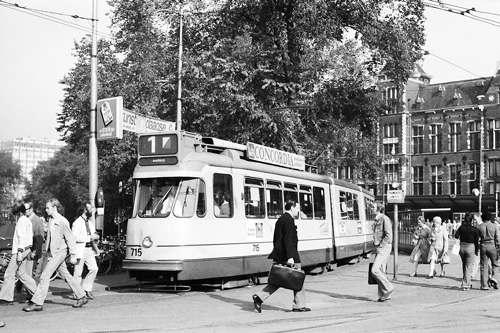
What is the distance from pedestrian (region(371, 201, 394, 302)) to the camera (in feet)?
45.4

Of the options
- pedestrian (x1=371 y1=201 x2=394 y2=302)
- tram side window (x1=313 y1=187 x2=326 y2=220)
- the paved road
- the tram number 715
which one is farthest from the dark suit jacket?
tram side window (x1=313 y1=187 x2=326 y2=220)

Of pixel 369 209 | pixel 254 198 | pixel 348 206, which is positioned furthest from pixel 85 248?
pixel 369 209

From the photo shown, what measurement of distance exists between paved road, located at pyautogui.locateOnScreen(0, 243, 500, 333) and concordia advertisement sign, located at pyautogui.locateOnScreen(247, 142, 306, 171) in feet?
10.5

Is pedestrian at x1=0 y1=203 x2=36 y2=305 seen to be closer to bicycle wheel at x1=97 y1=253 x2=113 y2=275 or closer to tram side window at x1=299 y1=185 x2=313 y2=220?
bicycle wheel at x1=97 y1=253 x2=113 y2=275

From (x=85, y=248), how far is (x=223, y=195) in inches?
129

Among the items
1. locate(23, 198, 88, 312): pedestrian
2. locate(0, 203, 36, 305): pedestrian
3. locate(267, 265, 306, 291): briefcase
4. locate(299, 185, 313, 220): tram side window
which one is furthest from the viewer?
locate(299, 185, 313, 220): tram side window

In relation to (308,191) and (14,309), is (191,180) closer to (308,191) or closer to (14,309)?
(14,309)

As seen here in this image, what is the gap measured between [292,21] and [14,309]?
695 inches

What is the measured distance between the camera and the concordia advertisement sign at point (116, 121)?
1712cm

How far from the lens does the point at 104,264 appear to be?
808 inches

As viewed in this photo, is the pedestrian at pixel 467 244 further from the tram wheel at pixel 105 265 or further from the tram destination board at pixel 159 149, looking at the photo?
the tram wheel at pixel 105 265

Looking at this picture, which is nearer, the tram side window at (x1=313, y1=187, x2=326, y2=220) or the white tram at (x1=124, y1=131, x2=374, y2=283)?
the white tram at (x1=124, y1=131, x2=374, y2=283)

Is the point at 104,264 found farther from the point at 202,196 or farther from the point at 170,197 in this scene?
the point at 202,196

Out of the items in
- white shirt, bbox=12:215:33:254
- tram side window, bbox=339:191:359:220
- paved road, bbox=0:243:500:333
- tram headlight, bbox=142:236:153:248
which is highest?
tram side window, bbox=339:191:359:220
